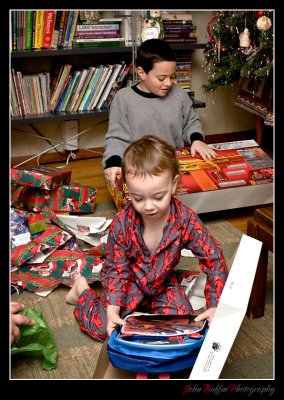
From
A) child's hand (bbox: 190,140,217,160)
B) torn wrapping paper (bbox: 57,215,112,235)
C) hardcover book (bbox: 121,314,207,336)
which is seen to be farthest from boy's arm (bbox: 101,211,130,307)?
child's hand (bbox: 190,140,217,160)

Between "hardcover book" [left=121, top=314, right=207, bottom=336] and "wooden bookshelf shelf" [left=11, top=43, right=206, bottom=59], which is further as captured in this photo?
"wooden bookshelf shelf" [left=11, top=43, right=206, bottom=59]

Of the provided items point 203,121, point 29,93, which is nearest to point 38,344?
point 29,93

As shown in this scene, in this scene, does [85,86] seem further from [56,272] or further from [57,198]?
[56,272]

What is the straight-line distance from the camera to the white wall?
311 cm

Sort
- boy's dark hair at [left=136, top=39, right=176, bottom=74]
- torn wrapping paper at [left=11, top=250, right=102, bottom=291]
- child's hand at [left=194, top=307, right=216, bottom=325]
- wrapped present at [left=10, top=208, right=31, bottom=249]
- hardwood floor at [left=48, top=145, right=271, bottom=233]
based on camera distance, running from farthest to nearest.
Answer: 1. hardwood floor at [left=48, top=145, right=271, bottom=233]
2. boy's dark hair at [left=136, top=39, right=176, bottom=74]
3. wrapped present at [left=10, top=208, right=31, bottom=249]
4. torn wrapping paper at [left=11, top=250, right=102, bottom=291]
5. child's hand at [left=194, top=307, right=216, bottom=325]

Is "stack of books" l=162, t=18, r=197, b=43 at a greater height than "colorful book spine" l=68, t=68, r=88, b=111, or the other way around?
"stack of books" l=162, t=18, r=197, b=43

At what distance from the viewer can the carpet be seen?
132 cm

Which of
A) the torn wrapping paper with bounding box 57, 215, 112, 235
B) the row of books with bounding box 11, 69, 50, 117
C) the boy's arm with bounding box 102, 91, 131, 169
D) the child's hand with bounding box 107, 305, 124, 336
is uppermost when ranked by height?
the row of books with bounding box 11, 69, 50, 117

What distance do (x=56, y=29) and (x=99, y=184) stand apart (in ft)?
2.76

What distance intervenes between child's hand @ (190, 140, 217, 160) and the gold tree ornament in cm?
71

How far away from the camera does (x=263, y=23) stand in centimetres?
248

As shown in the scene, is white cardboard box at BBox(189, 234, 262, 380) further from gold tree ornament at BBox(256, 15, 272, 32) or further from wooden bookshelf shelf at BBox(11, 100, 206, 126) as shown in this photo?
wooden bookshelf shelf at BBox(11, 100, 206, 126)

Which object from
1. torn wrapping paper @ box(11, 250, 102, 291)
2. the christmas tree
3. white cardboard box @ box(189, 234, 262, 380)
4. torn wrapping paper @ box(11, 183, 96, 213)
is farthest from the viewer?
the christmas tree
